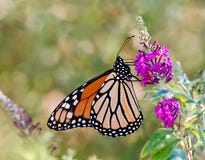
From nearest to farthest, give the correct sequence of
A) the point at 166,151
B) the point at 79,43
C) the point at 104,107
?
A: the point at 166,151 → the point at 104,107 → the point at 79,43

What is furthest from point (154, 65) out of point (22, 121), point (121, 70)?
point (121, 70)

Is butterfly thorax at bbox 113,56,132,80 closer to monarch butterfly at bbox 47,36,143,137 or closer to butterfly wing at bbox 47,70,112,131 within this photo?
monarch butterfly at bbox 47,36,143,137

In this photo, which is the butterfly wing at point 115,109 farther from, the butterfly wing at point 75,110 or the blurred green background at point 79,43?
the blurred green background at point 79,43

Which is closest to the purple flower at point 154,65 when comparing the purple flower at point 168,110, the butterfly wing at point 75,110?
the purple flower at point 168,110

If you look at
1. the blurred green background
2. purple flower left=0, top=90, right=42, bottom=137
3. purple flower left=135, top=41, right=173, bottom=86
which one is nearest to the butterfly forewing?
purple flower left=0, top=90, right=42, bottom=137

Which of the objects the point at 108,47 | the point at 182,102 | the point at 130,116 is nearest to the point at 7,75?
the point at 108,47

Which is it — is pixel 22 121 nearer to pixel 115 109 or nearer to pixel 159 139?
pixel 159 139
